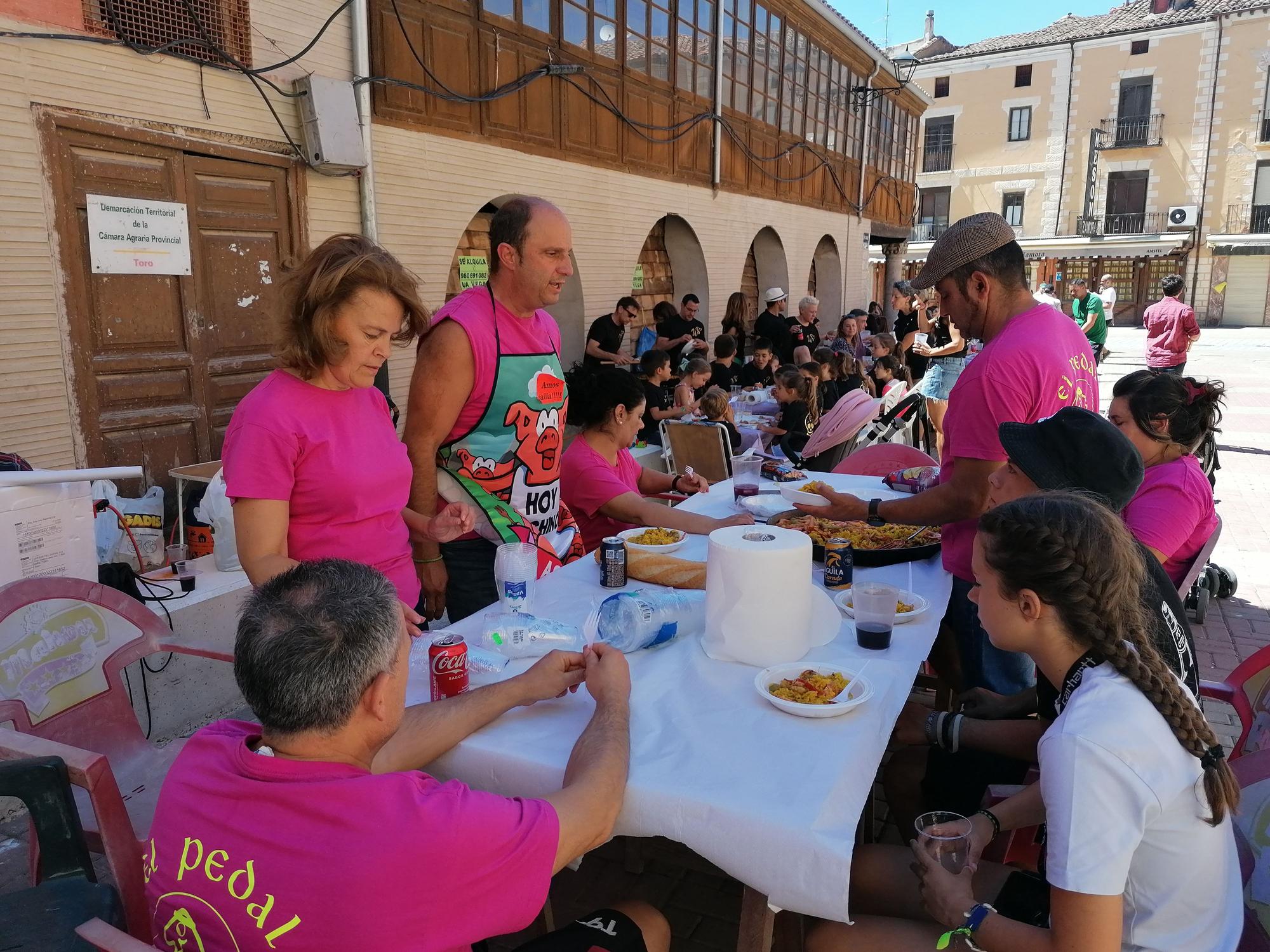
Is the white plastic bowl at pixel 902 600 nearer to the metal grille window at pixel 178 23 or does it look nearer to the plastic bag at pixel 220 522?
the plastic bag at pixel 220 522

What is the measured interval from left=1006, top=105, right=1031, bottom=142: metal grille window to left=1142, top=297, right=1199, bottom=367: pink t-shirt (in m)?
28.5

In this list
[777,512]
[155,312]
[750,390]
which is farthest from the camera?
[750,390]

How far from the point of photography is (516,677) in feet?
6.04

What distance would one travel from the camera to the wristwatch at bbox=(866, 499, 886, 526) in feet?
10.2

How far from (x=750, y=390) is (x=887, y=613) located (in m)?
7.19

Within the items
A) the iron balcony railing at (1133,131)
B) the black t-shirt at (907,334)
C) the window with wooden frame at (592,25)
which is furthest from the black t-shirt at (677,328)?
the iron balcony railing at (1133,131)

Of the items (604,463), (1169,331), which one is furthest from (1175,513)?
(1169,331)

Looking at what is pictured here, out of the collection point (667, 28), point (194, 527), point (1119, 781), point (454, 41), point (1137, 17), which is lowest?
point (194, 527)

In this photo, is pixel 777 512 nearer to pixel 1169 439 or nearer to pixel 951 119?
pixel 1169 439

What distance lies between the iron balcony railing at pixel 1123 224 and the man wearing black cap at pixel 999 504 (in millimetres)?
35723

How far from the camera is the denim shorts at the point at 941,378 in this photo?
9.23 meters

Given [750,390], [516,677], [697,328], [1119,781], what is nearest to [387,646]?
[516,677]

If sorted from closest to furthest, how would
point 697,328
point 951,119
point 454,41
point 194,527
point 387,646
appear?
point 387,646, point 194,527, point 454,41, point 697,328, point 951,119

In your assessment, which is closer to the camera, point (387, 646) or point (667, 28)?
point (387, 646)
